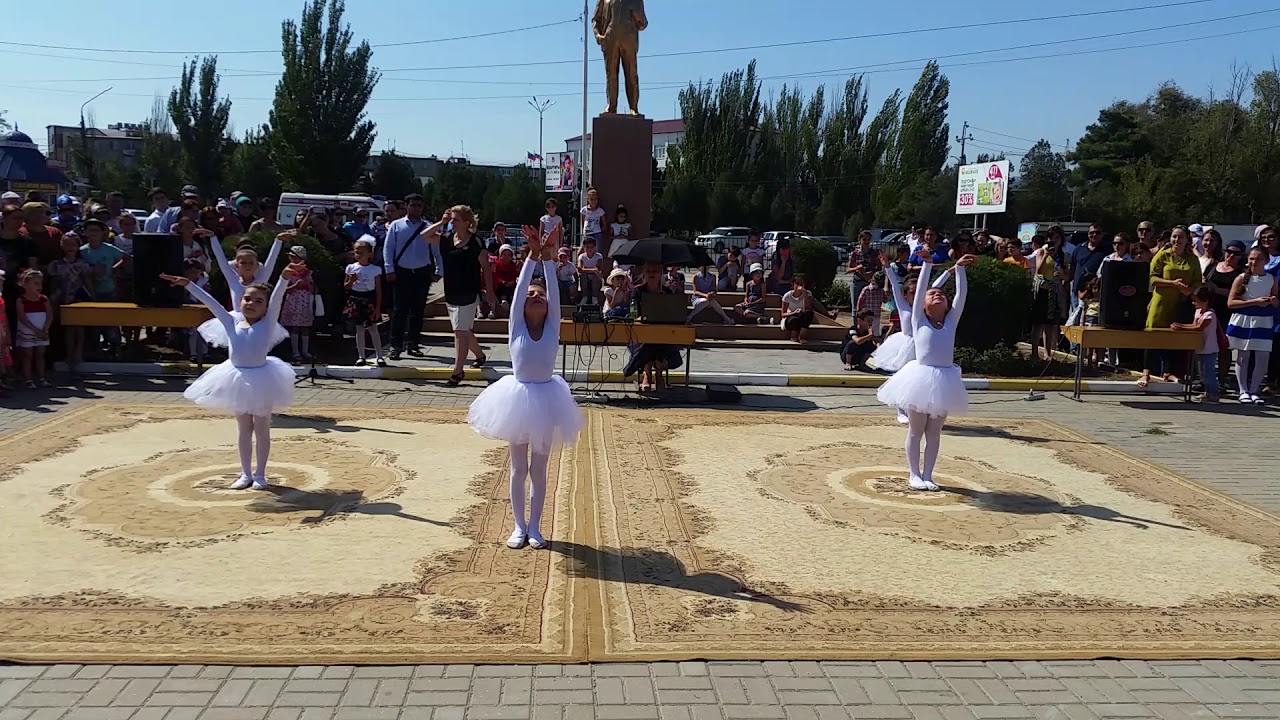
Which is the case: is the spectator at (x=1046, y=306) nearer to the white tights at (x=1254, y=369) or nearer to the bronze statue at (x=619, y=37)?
the white tights at (x=1254, y=369)

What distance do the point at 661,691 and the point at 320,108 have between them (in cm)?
5178

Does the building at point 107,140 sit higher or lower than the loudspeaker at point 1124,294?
higher

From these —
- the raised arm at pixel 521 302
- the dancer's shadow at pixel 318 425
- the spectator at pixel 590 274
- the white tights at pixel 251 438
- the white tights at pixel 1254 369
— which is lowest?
the dancer's shadow at pixel 318 425

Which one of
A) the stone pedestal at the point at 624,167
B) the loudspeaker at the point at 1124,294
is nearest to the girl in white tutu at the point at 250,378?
the loudspeaker at the point at 1124,294

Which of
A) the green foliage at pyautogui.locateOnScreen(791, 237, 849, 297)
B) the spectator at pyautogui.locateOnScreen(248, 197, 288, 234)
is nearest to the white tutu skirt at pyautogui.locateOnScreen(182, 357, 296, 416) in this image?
the spectator at pyautogui.locateOnScreen(248, 197, 288, 234)

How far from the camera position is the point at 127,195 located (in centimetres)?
6291

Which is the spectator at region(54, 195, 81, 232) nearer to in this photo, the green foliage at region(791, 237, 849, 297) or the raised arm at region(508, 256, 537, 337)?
the raised arm at region(508, 256, 537, 337)

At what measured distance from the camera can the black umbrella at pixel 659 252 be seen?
44.0 feet

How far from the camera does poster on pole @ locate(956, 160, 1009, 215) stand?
4394cm

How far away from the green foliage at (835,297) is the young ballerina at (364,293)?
13.0 metres

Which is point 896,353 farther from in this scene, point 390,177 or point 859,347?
point 390,177

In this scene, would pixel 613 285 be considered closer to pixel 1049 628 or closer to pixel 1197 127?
pixel 1049 628

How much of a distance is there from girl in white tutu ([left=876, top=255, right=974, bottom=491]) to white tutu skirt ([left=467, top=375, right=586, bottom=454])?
3.00 metres

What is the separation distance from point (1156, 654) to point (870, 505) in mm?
2854
